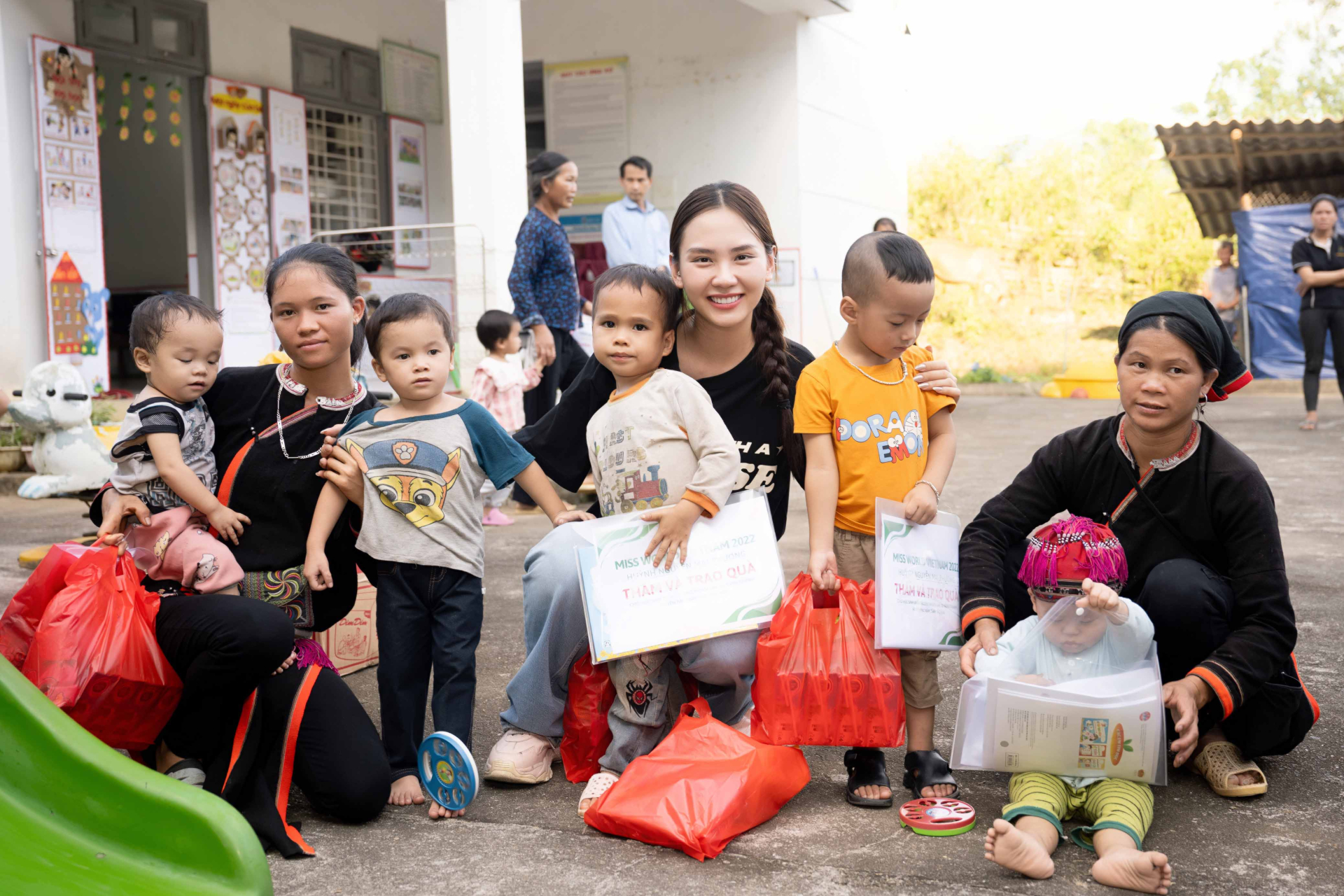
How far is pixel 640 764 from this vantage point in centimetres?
226

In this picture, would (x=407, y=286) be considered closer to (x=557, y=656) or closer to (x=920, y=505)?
(x=557, y=656)

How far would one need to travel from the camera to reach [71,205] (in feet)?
25.0

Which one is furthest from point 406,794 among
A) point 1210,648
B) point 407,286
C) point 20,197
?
point 20,197

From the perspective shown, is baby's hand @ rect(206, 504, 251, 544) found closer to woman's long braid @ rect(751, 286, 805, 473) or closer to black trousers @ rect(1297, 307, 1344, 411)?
woman's long braid @ rect(751, 286, 805, 473)

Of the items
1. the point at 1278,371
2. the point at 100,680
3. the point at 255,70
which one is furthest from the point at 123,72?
the point at 1278,371

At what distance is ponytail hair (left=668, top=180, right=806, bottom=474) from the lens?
2594 millimetres

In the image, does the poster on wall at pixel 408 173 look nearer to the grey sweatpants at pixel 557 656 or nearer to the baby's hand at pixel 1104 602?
the grey sweatpants at pixel 557 656

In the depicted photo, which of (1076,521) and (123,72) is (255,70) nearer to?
(123,72)

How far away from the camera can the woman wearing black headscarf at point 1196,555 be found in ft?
7.52

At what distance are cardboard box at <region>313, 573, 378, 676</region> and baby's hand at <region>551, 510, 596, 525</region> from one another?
3.00ft

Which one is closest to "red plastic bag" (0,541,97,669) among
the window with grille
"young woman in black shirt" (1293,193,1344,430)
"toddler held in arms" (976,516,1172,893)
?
"toddler held in arms" (976,516,1172,893)

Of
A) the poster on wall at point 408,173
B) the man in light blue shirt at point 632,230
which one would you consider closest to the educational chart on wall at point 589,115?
the poster on wall at point 408,173

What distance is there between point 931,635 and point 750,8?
9240 millimetres

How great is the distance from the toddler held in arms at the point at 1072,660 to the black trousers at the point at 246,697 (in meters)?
1.19
